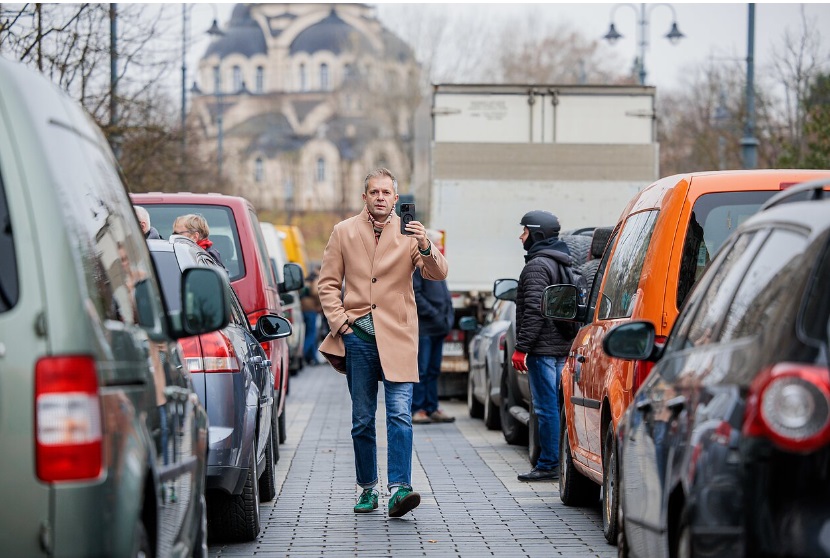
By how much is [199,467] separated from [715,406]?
6.70 ft

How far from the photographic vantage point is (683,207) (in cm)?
711

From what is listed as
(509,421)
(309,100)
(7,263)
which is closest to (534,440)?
(509,421)

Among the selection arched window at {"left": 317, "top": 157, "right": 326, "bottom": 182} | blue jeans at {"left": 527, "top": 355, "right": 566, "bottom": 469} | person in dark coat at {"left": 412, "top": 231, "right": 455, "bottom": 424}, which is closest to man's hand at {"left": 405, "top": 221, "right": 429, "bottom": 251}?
blue jeans at {"left": 527, "top": 355, "right": 566, "bottom": 469}

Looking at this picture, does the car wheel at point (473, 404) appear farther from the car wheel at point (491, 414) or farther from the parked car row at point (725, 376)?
the parked car row at point (725, 376)

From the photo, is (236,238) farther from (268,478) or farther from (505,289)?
(268,478)

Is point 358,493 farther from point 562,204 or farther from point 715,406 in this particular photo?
point 562,204

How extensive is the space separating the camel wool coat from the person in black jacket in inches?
84.1

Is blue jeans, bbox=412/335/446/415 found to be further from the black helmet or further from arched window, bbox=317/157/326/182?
arched window, bbox=317/157/326/182

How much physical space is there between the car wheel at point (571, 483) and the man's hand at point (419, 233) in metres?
1.48

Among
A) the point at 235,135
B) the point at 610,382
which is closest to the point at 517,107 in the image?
the point at 610,382

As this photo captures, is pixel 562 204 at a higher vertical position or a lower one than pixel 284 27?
lower

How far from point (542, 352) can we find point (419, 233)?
243 cm

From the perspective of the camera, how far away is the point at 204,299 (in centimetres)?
499

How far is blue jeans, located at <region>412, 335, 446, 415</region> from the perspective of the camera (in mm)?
15781
